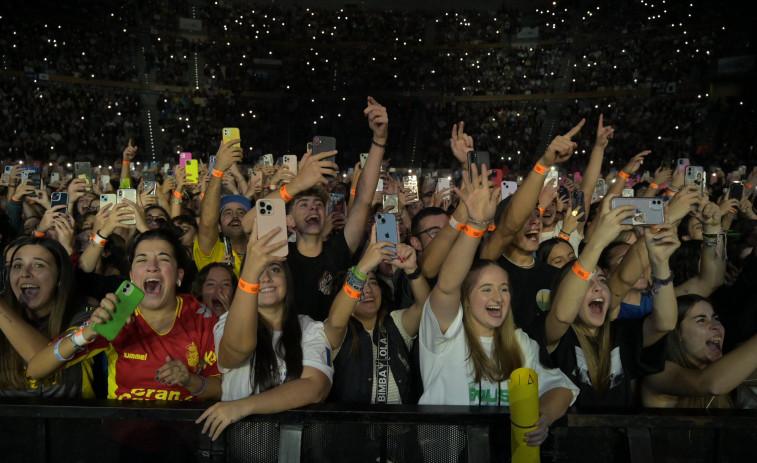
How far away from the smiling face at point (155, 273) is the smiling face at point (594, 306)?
1920mm

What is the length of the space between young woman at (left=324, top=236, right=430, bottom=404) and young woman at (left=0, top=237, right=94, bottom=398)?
1215 mm

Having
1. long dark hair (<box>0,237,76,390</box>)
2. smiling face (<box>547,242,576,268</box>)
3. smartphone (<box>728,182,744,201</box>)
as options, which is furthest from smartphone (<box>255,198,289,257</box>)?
smartphone (<box>728,182,744,201</box>)

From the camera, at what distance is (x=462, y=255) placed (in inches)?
110

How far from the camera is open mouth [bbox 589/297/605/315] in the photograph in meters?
3.16

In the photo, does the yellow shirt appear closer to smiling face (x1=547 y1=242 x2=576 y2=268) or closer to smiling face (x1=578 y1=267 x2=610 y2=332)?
smiling face (x1=547 y1=242 x2=576 y2=268)

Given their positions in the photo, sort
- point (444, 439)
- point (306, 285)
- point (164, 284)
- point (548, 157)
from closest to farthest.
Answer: point (444, 439) < point (164, 284) < point (548, 157) < point (306, 285)

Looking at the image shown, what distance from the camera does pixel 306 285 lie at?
404cm

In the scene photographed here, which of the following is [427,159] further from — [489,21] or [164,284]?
[164,284]

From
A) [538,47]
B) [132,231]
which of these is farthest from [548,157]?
[538,47]

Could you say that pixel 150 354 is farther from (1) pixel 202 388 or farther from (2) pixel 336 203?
(2) pixel 336 203

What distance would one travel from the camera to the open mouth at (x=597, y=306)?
3156 mm

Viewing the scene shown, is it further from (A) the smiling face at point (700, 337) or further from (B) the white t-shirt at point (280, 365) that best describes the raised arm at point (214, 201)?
(A) the smiling face at point (700, 337)

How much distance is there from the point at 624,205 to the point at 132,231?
157 inches

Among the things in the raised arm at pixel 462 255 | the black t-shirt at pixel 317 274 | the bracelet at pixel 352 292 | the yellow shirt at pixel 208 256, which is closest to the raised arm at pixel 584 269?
the raised arm at pixel 462 255
